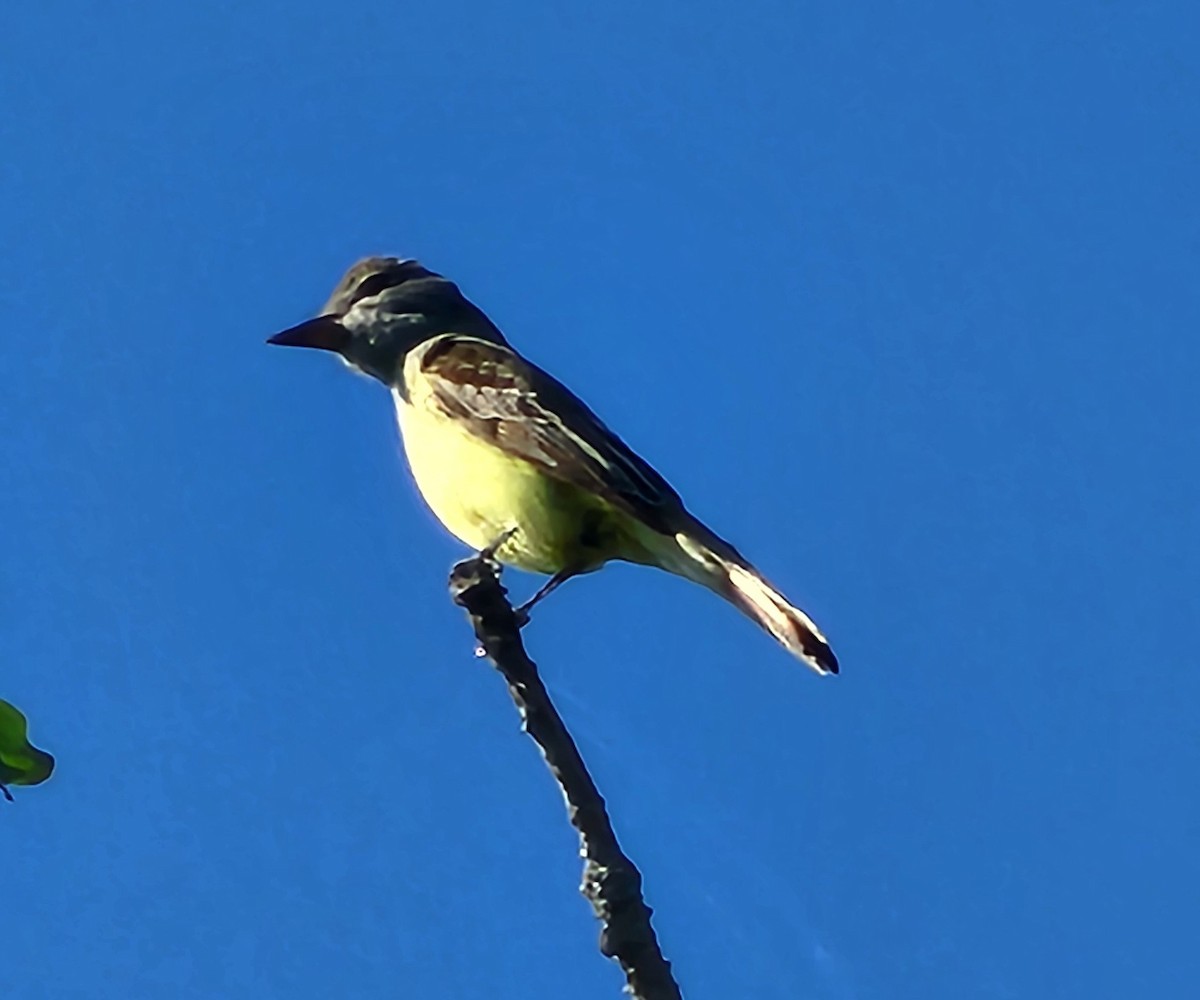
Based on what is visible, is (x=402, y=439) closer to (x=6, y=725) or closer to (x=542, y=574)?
(x=542, y=574)

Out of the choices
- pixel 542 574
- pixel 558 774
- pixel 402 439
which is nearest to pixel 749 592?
pixel 542 574

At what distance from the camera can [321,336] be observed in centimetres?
795

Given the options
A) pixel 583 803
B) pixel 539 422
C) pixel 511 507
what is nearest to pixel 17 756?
pixel 583 803

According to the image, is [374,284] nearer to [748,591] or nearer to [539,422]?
[539,422]

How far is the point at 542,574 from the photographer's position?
257 inches

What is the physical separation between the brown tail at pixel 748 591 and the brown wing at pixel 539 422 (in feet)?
0.41

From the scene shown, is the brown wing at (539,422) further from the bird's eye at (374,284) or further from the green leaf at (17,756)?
the green leaf at (17,756)

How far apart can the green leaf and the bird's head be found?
4.98 m

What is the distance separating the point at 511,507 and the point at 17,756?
11.9 feet

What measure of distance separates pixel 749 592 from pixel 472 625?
120 cm

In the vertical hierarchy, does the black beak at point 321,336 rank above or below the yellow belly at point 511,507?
above

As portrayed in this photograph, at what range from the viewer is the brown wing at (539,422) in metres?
6.11

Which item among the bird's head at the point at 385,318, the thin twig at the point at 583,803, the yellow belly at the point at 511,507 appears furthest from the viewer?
the bird's head at the point at 385,318

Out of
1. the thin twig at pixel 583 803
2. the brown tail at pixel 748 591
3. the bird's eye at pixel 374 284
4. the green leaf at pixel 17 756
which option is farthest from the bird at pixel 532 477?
the green leaf at pixel 17 756
